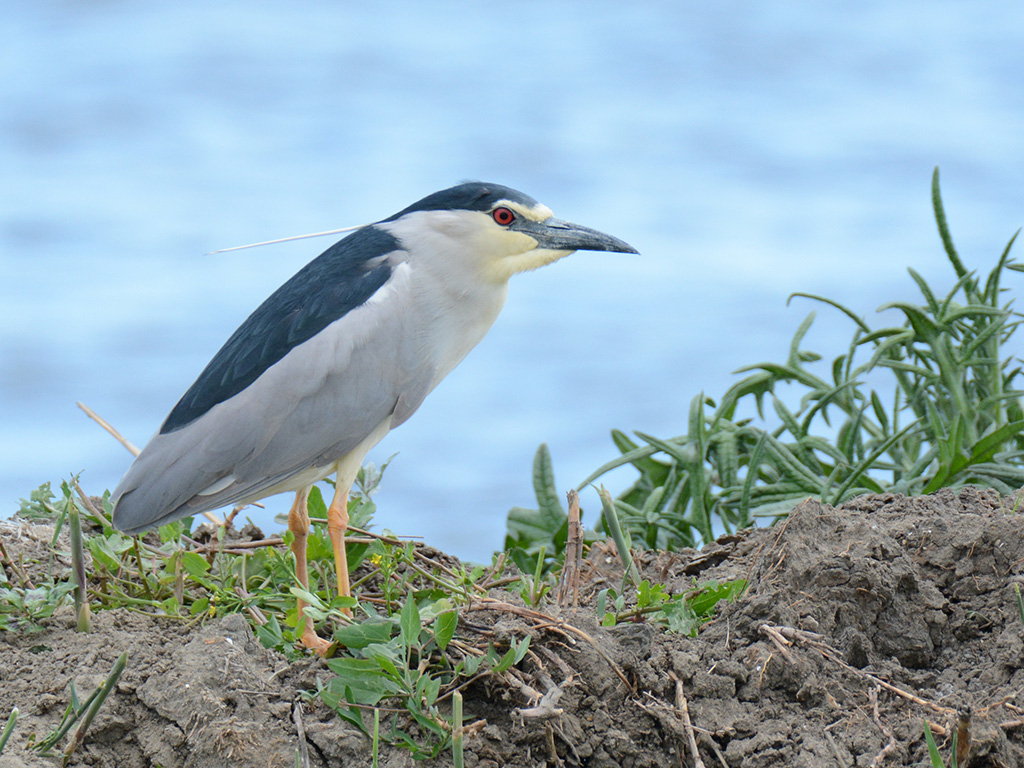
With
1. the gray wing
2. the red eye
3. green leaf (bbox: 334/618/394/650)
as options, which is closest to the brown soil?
green leaf (bbox: 334/618/394/650)

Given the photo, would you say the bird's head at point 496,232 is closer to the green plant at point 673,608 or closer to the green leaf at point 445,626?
the green plant at point 673,608

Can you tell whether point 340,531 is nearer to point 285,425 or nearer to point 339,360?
point 285,425

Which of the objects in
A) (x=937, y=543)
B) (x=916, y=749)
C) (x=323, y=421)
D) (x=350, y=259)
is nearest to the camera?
(x=916, y=749)

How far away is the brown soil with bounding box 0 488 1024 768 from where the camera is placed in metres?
2.28

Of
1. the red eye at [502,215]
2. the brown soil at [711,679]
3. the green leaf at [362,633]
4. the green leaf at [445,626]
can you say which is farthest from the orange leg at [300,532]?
the red eye at [502,215]

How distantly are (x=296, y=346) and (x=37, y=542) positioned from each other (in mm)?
1176

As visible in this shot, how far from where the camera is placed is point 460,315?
3553 mm

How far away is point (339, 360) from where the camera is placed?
129 inches

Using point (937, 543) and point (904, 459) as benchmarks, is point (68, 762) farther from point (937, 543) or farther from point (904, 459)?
point (904, 459)

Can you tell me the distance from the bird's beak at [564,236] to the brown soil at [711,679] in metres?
1.13

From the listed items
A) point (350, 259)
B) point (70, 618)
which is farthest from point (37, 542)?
point (350, 259)

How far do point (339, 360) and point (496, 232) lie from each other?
27.1 inches

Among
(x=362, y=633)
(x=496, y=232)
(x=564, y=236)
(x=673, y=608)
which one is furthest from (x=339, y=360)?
(x=673, y=608)

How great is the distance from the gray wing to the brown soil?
45cm
